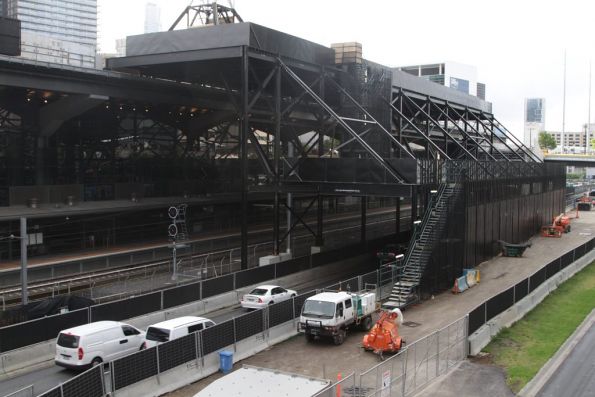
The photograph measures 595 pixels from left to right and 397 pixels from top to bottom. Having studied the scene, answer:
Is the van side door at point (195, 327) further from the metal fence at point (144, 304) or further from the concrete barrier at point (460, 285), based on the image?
the concrete barrier at point (460, 285)

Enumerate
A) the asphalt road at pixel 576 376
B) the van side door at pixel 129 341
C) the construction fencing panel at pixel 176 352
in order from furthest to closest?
1. the van side door at pixel 129 341
2. the asphalt road at pixel 576 376
3. the construction fencing panel at pixel 176 352

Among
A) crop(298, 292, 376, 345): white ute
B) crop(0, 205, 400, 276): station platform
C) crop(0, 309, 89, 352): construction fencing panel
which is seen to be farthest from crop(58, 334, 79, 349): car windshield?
crop(0, 205, 400, 276): station platform

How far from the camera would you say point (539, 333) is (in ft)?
87.5

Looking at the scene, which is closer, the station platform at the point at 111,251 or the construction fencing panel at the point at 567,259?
the station platform at the point at 111,251

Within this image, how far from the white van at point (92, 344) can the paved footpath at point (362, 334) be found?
310 cm

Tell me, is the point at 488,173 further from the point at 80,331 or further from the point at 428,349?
the point at 80,331

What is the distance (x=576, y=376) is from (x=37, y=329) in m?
20.0

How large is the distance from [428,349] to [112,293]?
18.8m

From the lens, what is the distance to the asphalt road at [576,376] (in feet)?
64.3

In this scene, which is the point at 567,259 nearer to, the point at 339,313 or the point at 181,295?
the point at 339,313

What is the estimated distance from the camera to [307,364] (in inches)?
882

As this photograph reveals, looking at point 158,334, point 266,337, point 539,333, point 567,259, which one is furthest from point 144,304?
point 567,259

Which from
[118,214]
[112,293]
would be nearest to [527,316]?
[112,293]

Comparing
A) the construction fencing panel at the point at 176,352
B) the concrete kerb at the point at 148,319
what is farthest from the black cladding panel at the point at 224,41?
the construction fencing panel at the point at 176,352
